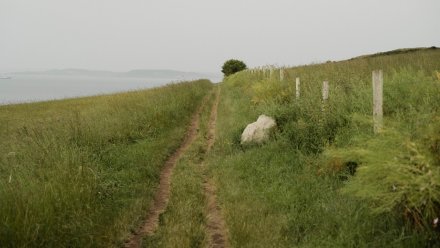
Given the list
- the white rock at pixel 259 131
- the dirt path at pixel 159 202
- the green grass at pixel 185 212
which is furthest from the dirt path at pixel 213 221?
the white rock at pixel 259 131

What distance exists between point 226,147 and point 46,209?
5665 millimetres

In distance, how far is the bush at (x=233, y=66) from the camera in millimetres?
58375

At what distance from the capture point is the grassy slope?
4.56 metres

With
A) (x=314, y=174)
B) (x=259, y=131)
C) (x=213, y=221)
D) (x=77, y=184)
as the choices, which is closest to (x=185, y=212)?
(x=213, y=221)

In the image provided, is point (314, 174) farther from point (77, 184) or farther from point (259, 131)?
point (77, 184)

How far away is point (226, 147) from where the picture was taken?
33.0ft

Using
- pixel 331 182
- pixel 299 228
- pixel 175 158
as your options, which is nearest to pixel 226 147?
pixel 175 158

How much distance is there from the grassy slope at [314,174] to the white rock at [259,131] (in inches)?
8.6

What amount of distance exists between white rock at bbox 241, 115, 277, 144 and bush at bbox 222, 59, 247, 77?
48855 mm

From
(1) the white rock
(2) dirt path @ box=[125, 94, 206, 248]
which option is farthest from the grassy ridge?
(1) the white rock

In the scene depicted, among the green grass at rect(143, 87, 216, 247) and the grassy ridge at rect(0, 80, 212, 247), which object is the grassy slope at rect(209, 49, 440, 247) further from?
the grassy ridge at rect(0, 80, 212, 247)

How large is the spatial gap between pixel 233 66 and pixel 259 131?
49.4 metres

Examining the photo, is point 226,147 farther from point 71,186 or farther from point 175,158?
point 71,186

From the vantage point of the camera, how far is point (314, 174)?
22.1ft
